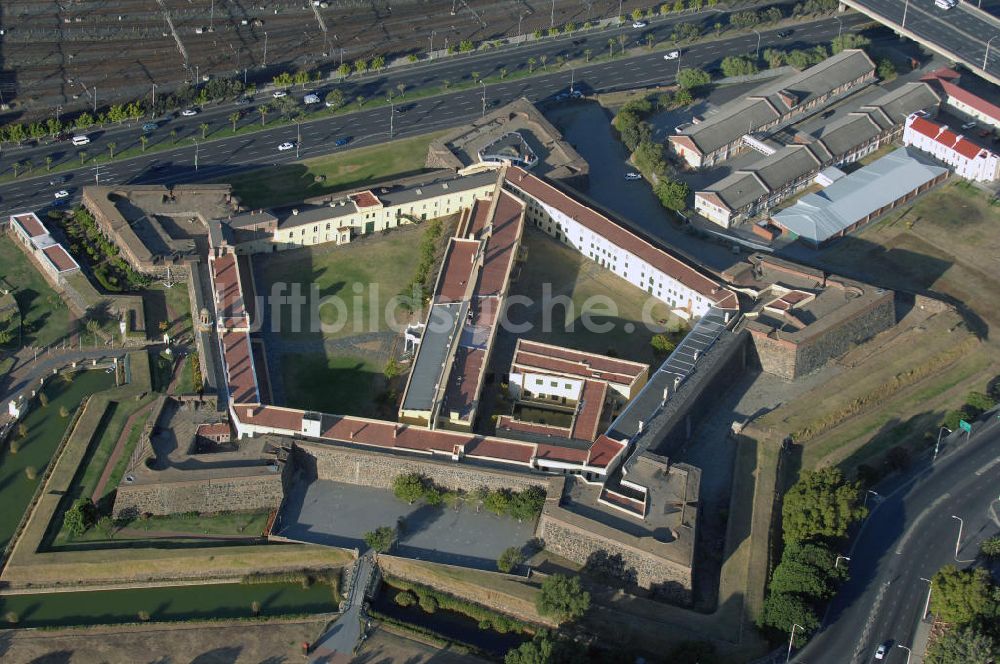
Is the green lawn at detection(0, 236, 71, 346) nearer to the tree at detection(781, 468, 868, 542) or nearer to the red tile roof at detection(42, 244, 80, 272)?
the red tile roof at detection(42, 244, 80, 272)

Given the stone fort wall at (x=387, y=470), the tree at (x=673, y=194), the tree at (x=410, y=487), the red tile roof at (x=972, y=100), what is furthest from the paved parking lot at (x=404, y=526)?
the red tile roof at (x=972, y=100)

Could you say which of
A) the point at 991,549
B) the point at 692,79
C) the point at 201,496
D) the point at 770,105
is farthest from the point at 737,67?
the point at 201,496

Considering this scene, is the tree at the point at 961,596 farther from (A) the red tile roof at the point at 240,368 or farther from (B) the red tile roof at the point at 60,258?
(B) the red tile roof at the point at 60,258

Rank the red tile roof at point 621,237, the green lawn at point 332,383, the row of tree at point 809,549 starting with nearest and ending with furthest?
1. the row of tree at point 809,549
2. the green lawn at point 332,383
3. the red tile roof at point 621,237

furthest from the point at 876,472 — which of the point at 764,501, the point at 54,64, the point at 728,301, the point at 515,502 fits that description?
the point at 54,64

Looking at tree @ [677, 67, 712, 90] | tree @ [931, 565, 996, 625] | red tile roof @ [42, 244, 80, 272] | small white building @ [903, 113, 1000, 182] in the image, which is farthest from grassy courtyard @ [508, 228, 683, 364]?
small white building @ [903, 113, 1000, 182]

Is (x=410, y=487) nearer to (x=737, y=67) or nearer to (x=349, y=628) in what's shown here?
(x=349, y=628)

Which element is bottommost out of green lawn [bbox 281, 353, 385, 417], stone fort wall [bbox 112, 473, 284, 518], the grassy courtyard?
stone fort wall [bbox 112, 473, 284, 518]
